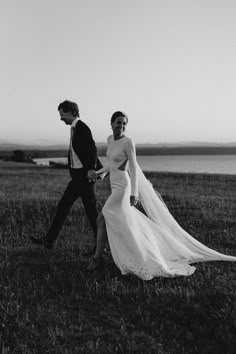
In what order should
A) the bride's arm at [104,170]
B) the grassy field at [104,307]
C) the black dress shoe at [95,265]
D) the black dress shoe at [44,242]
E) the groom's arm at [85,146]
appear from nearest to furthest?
the grassy field at [104,307], the black dress shoe at [95,265], the bride's arm at [104,170], the groom's arm at [85,146], the black dress shoe at [44,242]

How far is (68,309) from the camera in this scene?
5152 millimetres

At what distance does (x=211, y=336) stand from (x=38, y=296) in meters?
2.50

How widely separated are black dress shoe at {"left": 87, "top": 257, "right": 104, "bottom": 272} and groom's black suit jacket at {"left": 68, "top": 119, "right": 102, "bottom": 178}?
6.08 ft

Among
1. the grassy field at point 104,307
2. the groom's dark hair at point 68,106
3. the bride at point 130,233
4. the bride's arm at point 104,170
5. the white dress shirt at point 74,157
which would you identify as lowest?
the grassy field at point 104,307

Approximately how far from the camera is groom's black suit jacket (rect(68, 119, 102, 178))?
24.8ft

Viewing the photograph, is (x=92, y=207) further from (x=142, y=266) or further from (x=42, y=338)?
(x=42, y=338)

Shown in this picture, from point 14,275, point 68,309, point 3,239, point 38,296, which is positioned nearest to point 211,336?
point 68,309

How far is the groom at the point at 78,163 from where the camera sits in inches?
298

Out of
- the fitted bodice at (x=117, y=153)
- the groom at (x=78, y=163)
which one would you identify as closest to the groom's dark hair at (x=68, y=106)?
the groom at (x=78, y=163)

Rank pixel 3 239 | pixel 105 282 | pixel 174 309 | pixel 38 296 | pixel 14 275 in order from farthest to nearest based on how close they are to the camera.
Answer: pixel 3 239
pixel 14 275
pixel 105 282
pixel 38 296
pixel 174 309

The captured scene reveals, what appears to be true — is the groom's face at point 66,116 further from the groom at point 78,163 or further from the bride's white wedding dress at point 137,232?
the bride's white wedding dress at point 137,232

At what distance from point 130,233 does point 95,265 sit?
86 centimetres

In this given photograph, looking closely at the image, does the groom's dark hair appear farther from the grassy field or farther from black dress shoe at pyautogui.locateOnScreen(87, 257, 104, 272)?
black dress shoe at pyautogui.locateOnScreen(87, 257, 104, 272)

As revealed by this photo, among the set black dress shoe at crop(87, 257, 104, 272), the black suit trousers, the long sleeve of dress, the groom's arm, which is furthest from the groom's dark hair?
black dress shoe at crop(87, 257, 104, 272)
